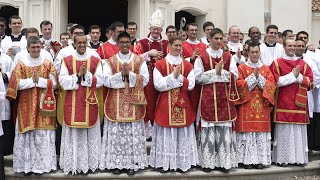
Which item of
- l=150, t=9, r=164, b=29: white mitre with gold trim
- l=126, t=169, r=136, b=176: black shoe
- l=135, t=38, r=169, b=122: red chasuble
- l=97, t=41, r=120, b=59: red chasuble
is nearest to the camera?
l=126, t=169, r=136, b=176: black shoe

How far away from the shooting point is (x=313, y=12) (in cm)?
1711

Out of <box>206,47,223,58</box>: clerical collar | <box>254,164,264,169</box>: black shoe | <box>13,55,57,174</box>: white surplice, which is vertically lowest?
<box>254,164,264,169</box>: black shoe

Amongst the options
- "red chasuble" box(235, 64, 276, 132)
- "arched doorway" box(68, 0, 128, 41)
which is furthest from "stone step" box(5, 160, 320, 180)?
"arched doorway" box(68, 0, 128, 41)

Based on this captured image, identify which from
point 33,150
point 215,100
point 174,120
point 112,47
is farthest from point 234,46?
point 33,150

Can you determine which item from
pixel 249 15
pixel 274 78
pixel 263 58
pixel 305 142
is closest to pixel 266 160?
pixel 305 142

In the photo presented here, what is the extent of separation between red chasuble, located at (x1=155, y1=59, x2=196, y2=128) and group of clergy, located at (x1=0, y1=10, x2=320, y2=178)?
1 cm

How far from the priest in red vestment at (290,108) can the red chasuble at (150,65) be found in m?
1.77

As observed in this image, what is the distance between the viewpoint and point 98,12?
17.4 meters

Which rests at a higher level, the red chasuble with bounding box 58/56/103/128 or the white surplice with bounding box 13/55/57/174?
the red chasuble with bounding box 58/56/103/128

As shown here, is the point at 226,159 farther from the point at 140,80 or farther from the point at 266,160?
the point at 140,80

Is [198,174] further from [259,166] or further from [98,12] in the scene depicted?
[98,12]

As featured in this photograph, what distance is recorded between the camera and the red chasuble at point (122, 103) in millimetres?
6844

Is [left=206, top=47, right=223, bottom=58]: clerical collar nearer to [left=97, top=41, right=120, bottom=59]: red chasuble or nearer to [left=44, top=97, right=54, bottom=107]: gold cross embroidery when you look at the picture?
[left=97, top=41, right=120, bottom=59]: red chasuble

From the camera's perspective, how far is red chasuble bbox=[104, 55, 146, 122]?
6844 mm
